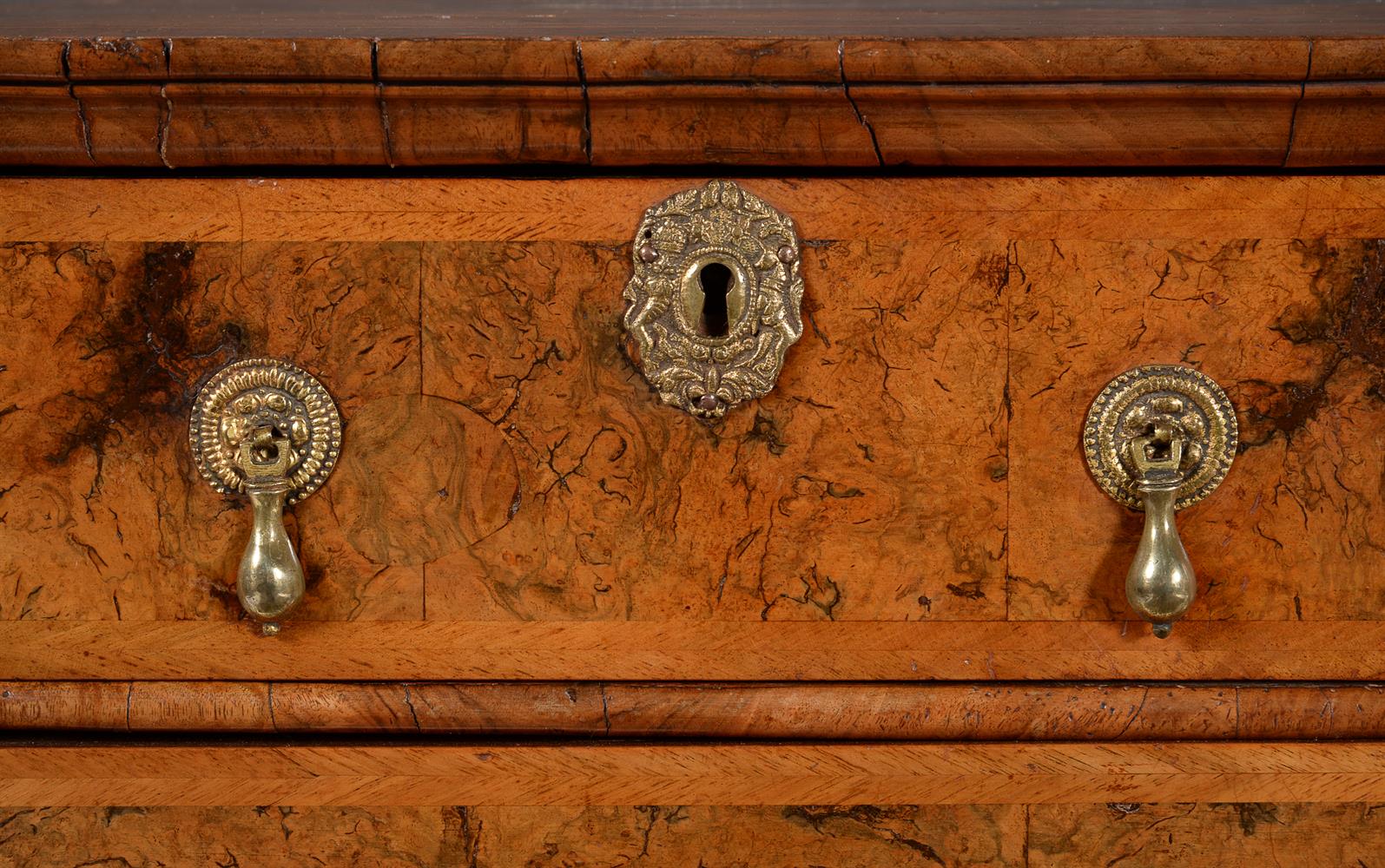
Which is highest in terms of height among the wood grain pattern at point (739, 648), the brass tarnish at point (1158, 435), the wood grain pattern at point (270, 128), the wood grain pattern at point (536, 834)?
the wood grain pattern at point (270, 128)

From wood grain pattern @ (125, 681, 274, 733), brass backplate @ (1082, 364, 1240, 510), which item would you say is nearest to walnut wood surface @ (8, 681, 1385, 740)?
wood grain pattern @ (125, 681, 274, 733)

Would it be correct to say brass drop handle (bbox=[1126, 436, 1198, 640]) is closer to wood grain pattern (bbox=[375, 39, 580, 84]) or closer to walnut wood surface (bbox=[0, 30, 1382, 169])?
walnut wood surface (bbox=[0, 30, 1382, 169])

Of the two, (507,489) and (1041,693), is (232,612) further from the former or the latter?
(1041,693)

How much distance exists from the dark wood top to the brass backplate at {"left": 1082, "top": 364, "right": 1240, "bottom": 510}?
0.70 ft

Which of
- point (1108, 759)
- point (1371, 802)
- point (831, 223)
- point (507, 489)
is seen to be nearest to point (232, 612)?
point (507, 489)

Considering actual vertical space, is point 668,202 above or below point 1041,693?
above

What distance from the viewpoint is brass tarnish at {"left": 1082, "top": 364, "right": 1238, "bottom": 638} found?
56cm

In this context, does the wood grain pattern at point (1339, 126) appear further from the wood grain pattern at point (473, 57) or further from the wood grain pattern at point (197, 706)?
the wood grain pattern at point (197, 706)

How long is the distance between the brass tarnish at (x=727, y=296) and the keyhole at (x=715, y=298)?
0.01 metres

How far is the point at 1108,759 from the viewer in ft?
1.94

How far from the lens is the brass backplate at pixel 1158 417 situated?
22.2 inches

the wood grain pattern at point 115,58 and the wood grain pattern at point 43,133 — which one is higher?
the wood grain pattern at point 115,58

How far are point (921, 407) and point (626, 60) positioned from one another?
0.82 feet

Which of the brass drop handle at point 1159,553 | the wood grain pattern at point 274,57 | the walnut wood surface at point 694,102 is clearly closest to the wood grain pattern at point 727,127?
the walnut wood surface at point 694,102
